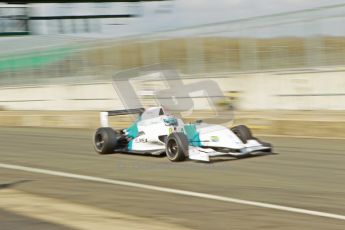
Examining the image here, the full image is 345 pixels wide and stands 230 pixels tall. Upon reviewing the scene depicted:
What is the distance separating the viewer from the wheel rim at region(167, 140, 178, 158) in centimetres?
1123

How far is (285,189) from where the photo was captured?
27.5 ft

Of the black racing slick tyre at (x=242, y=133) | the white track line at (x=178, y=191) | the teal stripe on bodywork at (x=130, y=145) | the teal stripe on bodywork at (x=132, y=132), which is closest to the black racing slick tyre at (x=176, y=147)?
the black racing slick tyre at (x=242, y=133)

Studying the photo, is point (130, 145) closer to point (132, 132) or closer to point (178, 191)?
point (132, 132)

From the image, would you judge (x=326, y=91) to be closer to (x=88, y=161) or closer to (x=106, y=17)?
(x=88, y=161)

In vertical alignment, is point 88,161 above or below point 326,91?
below

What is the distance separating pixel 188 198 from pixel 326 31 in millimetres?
13308

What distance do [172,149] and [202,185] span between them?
96.9 inches

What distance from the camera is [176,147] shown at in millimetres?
11211

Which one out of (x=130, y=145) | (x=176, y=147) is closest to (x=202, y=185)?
(x=176, y=147)

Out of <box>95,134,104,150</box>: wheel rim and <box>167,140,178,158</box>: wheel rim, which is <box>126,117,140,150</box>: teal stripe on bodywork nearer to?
<box>95,134,104,150</box>: wheel rim

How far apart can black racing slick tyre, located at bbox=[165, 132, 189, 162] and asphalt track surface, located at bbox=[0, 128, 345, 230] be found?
6.3 inches

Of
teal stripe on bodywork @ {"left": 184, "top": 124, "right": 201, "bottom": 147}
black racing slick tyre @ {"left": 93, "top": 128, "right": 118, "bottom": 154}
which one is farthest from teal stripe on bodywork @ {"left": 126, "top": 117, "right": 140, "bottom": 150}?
teal stripe on bodywork @ {"left": 184, "top": 124, "right": 201, "bottom": 147}

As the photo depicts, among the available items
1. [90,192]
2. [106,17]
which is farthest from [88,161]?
[106,17]

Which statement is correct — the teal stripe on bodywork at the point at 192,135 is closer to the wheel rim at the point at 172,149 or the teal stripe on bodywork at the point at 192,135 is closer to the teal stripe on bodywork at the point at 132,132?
the wheel rim at the point at 172,149
